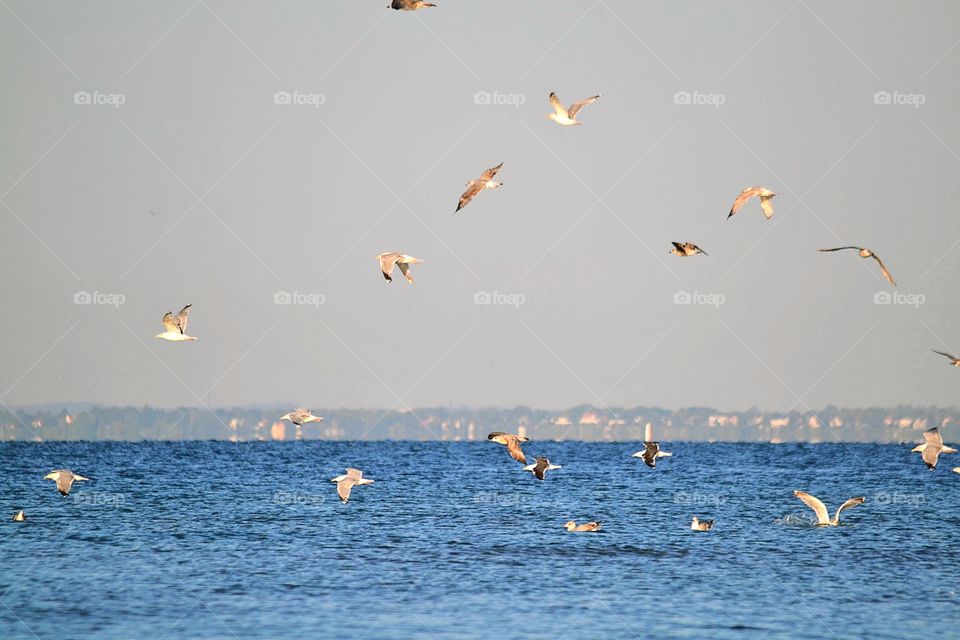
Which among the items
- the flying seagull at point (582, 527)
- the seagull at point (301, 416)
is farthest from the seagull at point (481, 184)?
the flying seagull at point (582, 527)

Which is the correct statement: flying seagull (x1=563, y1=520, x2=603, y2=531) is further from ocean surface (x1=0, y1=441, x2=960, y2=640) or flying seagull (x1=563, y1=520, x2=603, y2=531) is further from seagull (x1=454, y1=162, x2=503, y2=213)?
seagull (x1=454, y1=162, x2=503, y2=213)

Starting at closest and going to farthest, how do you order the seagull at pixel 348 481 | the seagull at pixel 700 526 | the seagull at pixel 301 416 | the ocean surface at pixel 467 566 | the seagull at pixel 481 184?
the ocean surface at pixel 467 566, the seagull at pixel 481 184, the seagull at pixel 301 416, the seagull at pixel 348 481, the seagull at pixel 700 526

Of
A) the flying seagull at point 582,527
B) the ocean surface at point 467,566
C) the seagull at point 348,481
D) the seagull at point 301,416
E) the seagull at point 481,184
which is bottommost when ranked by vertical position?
the ocean surface at point 467,566

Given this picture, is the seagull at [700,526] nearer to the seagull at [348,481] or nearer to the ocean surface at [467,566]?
the ocean surface at [467,566]

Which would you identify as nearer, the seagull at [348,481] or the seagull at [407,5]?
the seagull at [407,5]

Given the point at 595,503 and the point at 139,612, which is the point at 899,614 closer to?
the point at 139,612

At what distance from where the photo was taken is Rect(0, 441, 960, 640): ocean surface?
2777cm

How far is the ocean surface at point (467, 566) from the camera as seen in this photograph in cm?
2777

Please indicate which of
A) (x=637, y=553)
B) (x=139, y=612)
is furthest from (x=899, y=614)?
(x=139, y=612)

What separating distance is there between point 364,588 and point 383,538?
11781mm

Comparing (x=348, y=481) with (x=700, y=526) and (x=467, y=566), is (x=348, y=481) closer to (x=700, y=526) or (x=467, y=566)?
(x=467, y=566)

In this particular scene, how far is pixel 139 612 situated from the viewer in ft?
93.8

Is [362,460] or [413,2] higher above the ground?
[413,2]

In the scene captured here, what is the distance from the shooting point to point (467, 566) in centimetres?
3634
